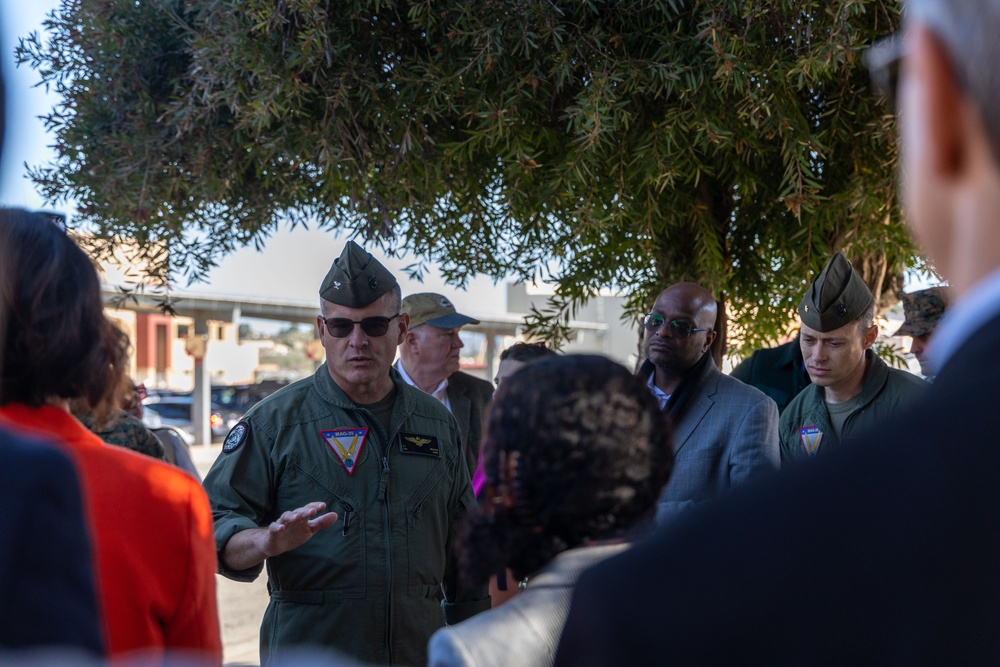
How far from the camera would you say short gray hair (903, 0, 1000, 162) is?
0.66 meters

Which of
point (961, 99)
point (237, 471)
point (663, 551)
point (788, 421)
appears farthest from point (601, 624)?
point (788, 421)

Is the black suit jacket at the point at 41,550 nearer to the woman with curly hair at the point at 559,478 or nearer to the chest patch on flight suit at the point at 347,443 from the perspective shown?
the woman with curly hair at the point at 559,478

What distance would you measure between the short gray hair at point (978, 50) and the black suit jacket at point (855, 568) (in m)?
0.15

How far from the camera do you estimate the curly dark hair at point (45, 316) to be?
1530mm

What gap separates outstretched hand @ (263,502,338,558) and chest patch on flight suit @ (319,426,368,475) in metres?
0.58

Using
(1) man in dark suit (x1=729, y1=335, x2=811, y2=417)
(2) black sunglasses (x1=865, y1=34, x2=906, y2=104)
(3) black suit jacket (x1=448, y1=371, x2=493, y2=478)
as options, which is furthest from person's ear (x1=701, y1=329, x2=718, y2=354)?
(2) black sunglasses (x1=865, y1=34, x2=906, y2=104)

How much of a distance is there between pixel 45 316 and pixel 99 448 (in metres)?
0.23

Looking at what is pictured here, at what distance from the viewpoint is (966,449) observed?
65 cm

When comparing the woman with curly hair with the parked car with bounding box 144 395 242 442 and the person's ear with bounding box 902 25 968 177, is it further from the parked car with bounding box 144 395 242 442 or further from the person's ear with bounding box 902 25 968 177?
the parked car with bounding box 144 395 242 442

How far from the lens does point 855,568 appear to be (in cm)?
65

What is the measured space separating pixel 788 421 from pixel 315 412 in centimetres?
223

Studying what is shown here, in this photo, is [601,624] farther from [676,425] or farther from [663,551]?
[676,425]

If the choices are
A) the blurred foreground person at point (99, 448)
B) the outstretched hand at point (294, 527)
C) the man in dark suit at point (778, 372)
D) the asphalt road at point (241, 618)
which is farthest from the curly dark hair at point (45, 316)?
the asphalt road at point (241, 618)

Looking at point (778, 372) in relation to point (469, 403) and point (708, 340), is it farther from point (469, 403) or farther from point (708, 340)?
point (469, 403)
